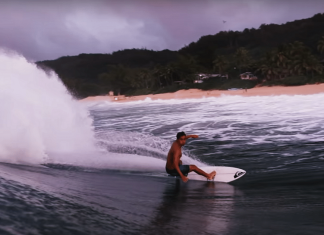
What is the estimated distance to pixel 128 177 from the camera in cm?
952

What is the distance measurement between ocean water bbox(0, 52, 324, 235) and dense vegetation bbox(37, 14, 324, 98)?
10747 mm

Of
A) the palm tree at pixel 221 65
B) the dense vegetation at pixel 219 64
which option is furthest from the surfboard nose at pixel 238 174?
the palm tree at pixel 221 65

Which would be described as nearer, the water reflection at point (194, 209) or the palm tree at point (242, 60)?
the water reflection at point (194, 209)

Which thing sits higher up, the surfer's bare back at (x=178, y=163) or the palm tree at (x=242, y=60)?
the palm tree at (x=242, y=60)

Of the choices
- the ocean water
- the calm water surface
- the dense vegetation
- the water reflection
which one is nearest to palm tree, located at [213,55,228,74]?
the dense vegetation

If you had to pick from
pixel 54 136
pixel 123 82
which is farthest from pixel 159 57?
pixel 54 136

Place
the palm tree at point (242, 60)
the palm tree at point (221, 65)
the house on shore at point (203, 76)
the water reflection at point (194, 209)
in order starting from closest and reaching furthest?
the water reflection at point (194, 209)
the house on shore at point (203, 76)
the palm tree at point (242, 60)
the palm tree at point (221, 65)

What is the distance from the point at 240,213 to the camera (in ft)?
20.1

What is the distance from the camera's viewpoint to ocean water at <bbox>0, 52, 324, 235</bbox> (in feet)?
18.3

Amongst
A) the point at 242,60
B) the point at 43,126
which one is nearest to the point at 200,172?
the point at 43,126

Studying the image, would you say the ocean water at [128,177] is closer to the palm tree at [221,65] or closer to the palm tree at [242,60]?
the palm tree at [242,60]

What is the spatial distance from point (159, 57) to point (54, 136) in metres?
181

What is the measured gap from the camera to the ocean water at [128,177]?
→ 5.59 m

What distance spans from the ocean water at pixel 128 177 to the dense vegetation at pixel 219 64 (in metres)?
10.7
